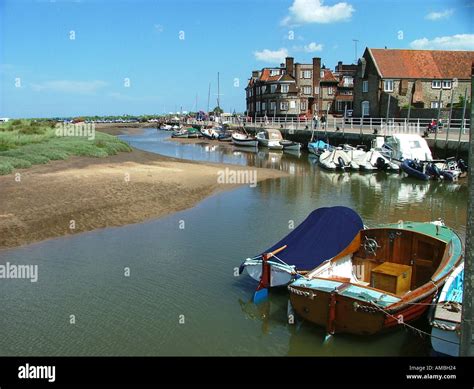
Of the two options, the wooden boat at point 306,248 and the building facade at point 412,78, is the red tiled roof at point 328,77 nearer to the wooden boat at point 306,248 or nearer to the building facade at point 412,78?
the building facade at point 412,78

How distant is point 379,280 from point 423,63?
53787mm

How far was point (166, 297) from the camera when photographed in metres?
13.2

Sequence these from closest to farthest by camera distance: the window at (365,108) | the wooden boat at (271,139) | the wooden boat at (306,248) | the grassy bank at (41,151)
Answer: the wooden boat at (306,248) → the grassy bank at (41,151) → the wooden boat at (271,139) → the window at (365,108)

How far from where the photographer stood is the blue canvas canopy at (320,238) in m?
12.8

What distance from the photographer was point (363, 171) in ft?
130

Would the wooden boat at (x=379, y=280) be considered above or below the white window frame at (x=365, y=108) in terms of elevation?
below

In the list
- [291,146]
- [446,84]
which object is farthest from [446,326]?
[446,84]

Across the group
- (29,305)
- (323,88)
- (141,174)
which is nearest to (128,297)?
(29,305)

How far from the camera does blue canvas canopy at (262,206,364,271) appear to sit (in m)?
12.8

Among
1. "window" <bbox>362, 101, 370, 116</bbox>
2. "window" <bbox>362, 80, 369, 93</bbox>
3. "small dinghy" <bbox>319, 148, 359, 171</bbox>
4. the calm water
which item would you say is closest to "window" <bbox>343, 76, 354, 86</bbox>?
"window" <bbox>362, 80, 369, 93</bbox>

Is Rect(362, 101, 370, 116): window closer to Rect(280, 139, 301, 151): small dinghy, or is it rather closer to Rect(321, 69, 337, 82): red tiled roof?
Rect(280, 139, 301, 151): small dinghy

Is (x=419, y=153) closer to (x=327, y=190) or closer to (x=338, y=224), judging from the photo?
(x=327, y=190)

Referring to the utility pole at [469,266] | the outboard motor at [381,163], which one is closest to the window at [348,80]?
the outboard motor at [381,163]

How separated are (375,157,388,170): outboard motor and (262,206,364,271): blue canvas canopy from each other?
26.2 metres
